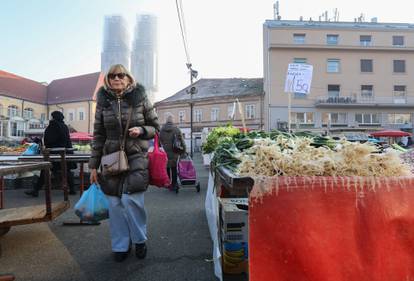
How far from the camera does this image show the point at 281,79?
42781mm

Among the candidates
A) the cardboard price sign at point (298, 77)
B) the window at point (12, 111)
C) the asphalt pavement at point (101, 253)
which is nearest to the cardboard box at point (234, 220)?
the asphalt pavement at point (101, 253)

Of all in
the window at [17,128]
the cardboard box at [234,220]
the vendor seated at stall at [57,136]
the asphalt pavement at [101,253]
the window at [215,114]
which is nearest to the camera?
the cardboard box at [234,220]

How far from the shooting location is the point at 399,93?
43.6 metres

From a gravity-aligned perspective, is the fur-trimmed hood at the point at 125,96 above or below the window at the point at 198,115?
below

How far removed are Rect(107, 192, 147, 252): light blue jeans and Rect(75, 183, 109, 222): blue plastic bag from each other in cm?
23

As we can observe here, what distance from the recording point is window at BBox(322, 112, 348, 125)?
42781mm

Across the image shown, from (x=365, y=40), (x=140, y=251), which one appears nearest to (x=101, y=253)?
(x=140, y=251)

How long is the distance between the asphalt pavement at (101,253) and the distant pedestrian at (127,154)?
257 millimetres

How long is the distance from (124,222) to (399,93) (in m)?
48.0

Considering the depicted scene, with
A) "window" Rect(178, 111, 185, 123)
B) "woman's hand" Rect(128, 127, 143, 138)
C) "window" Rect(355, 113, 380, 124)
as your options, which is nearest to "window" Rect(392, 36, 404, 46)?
"window" Rect(355, 113, 380, 124)

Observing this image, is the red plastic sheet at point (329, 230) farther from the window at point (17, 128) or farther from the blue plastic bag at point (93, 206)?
the window at point (17, 128)

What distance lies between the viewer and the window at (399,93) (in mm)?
42969

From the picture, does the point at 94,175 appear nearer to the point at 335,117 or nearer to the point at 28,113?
the point at 335,117

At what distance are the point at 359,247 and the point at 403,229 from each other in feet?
0.90
